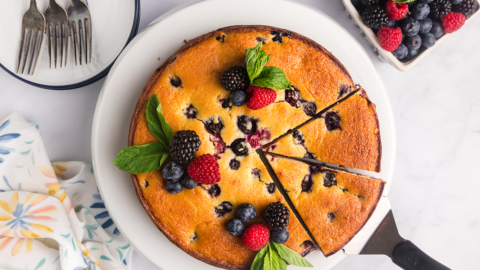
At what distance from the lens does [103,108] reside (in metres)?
2.26

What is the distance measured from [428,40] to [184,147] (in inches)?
77.6

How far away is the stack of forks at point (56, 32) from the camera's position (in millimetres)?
2371

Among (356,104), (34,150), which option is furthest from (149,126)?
(356,104)

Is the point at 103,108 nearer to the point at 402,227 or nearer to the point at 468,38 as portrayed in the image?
the point at 402,227

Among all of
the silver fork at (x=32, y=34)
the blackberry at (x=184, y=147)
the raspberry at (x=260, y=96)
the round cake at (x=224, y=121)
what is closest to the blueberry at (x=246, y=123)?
the round cake at (x=224, y=121)

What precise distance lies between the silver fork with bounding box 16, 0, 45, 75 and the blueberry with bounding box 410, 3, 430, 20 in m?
2.67

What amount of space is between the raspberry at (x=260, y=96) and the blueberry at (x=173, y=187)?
0.65 meters

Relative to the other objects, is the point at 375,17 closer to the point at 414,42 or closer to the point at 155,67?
the point at 414,42

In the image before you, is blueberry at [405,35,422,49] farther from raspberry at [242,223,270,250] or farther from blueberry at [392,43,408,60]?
raspberry at [242,223,270,250]

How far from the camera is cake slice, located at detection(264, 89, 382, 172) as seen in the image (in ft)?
7.12

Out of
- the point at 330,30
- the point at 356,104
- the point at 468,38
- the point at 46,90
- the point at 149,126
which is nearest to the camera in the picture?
the point at 149,126

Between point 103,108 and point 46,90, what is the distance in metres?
0.67

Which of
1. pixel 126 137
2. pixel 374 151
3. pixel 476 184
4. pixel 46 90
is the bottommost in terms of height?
pixel 476 184

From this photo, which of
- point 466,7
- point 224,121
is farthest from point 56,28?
point 466,7
